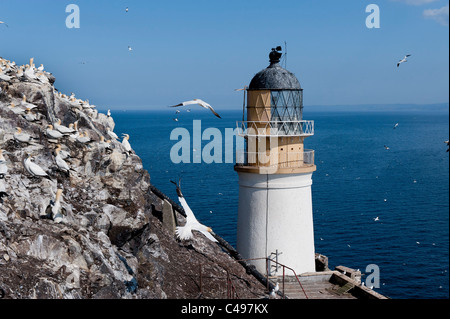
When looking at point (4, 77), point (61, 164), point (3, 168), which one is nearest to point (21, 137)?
point (61, 164)

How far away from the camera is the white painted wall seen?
2773 centimetres

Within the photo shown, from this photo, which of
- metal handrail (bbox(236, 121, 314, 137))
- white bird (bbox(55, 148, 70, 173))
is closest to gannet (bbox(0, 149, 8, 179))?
white bird (bbox(55, 148, 70, 173))

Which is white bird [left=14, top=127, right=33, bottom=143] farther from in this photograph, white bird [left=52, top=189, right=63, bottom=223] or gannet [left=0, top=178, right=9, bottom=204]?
white bird [left=52, top=189, right=63, bottom=223]

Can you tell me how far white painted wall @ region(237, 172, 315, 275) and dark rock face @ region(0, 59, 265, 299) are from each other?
1.61 m

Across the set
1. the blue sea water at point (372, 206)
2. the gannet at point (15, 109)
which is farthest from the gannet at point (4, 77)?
the blue sea water at point (372, 206)

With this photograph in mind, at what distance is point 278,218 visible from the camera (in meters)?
27.7

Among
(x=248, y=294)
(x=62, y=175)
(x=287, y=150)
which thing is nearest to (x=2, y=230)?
(x=62, y=175)

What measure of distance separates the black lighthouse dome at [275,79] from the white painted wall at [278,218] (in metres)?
4.07

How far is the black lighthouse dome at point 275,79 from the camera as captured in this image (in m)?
28.6

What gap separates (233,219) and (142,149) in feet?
252

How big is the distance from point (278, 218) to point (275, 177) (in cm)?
180

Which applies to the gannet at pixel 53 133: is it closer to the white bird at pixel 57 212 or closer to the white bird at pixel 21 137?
the white bird at pixel 21 137

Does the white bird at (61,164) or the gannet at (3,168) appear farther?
the white bird at (61,164)
